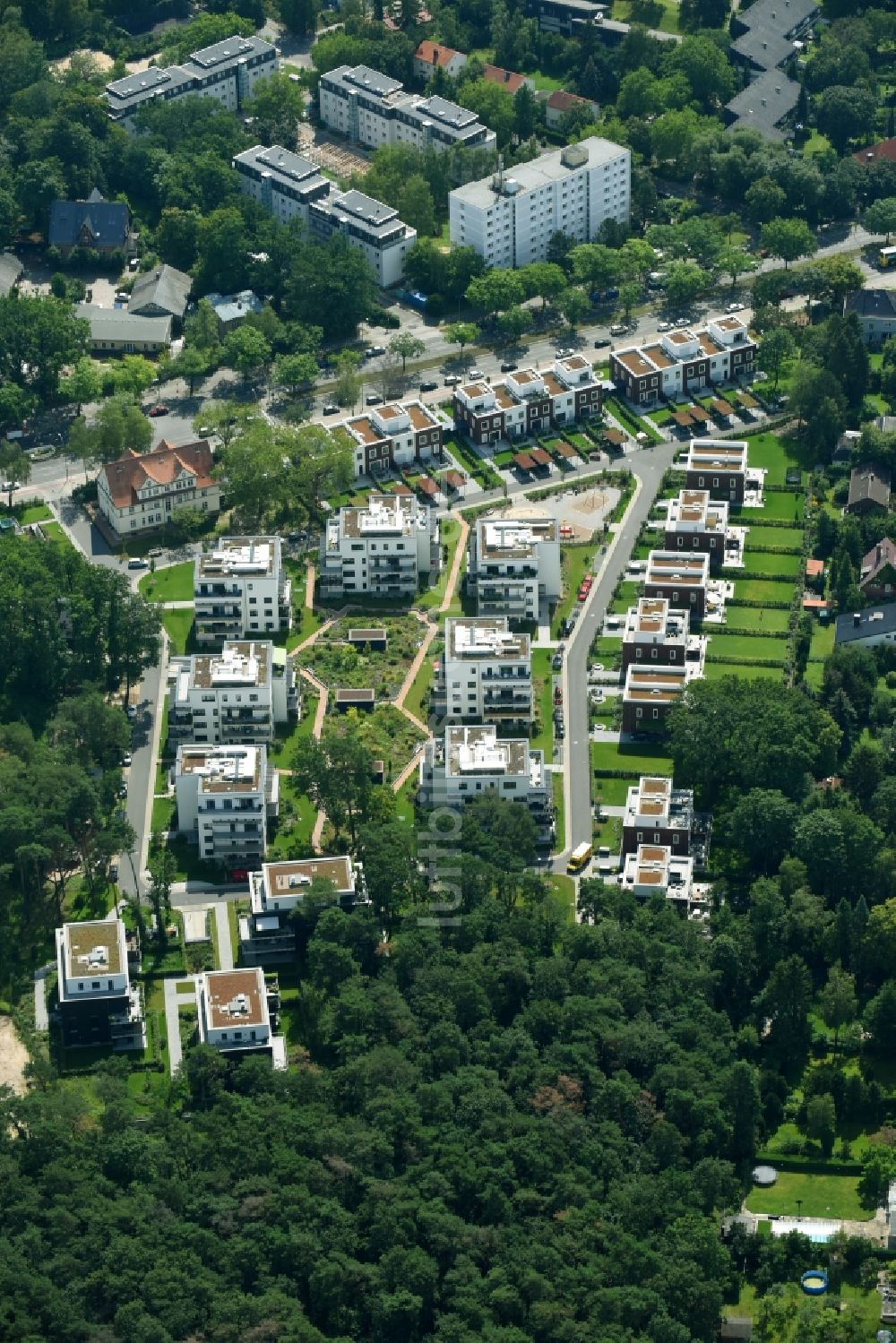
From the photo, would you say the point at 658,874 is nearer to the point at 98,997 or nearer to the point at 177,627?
the point at 98,997

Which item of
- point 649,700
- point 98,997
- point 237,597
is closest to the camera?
point 98,997

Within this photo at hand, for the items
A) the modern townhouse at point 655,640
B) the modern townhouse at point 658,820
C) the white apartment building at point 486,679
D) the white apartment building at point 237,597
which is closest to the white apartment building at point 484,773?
the modern townhouse at point 658,820

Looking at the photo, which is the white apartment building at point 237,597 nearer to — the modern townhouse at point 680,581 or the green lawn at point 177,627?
the green lawn at point 177,627

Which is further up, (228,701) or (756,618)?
(228,701)

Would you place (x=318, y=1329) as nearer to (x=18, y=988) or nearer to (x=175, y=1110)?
(x=175, y=1110)

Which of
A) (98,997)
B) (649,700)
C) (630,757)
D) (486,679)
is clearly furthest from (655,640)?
(98,997)

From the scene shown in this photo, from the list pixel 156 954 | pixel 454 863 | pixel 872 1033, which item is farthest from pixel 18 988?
pixel 872 1033
